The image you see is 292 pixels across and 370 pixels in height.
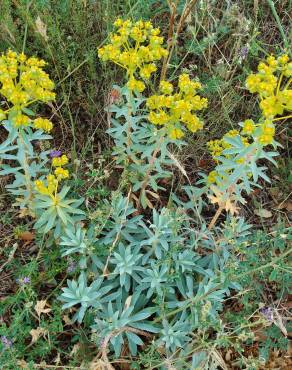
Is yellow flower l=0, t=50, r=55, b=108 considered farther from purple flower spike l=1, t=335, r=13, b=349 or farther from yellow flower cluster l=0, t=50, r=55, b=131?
purple flower spike l=1, t=335, r=13, b=349

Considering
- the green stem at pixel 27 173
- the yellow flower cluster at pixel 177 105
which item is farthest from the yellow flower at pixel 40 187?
the yellow flower cluster at pixel 177 105

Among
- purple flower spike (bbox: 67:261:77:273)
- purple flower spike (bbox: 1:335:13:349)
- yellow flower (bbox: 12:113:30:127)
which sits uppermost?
yellow flower (bbox: 12:113:30:127)

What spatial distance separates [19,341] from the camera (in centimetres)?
260

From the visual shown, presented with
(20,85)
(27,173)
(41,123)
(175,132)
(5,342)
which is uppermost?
(20,85)

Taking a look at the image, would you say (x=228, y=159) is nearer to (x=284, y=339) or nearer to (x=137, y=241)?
(x=137, y=241)

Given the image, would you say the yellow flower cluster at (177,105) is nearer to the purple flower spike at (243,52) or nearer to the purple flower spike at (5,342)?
the purple flower spike at (243,52)

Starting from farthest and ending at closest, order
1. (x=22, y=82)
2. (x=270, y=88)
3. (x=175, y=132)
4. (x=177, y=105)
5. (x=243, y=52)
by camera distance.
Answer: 1. (x=243, y=52)
2. (x=175, y=132)
3. (x=177, y=105)
4. (x=22, y=82)
5. (x=270, y=88)

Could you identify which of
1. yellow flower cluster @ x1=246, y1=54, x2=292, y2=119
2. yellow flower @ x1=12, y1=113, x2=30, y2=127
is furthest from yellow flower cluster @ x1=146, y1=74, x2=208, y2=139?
yellow flower @ x1=12, y1=113, x2=30, y2=127

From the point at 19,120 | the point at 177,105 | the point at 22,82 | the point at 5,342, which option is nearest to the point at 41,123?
the point at 19,120

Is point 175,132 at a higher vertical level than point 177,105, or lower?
lower

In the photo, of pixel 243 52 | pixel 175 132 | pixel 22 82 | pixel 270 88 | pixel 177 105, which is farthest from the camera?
pixel 243 52

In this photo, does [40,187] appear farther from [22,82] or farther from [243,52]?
[243,52]

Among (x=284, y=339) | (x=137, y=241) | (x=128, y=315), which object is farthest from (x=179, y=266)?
(x=284, y=339)

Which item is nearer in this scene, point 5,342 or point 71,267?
point 5,342
